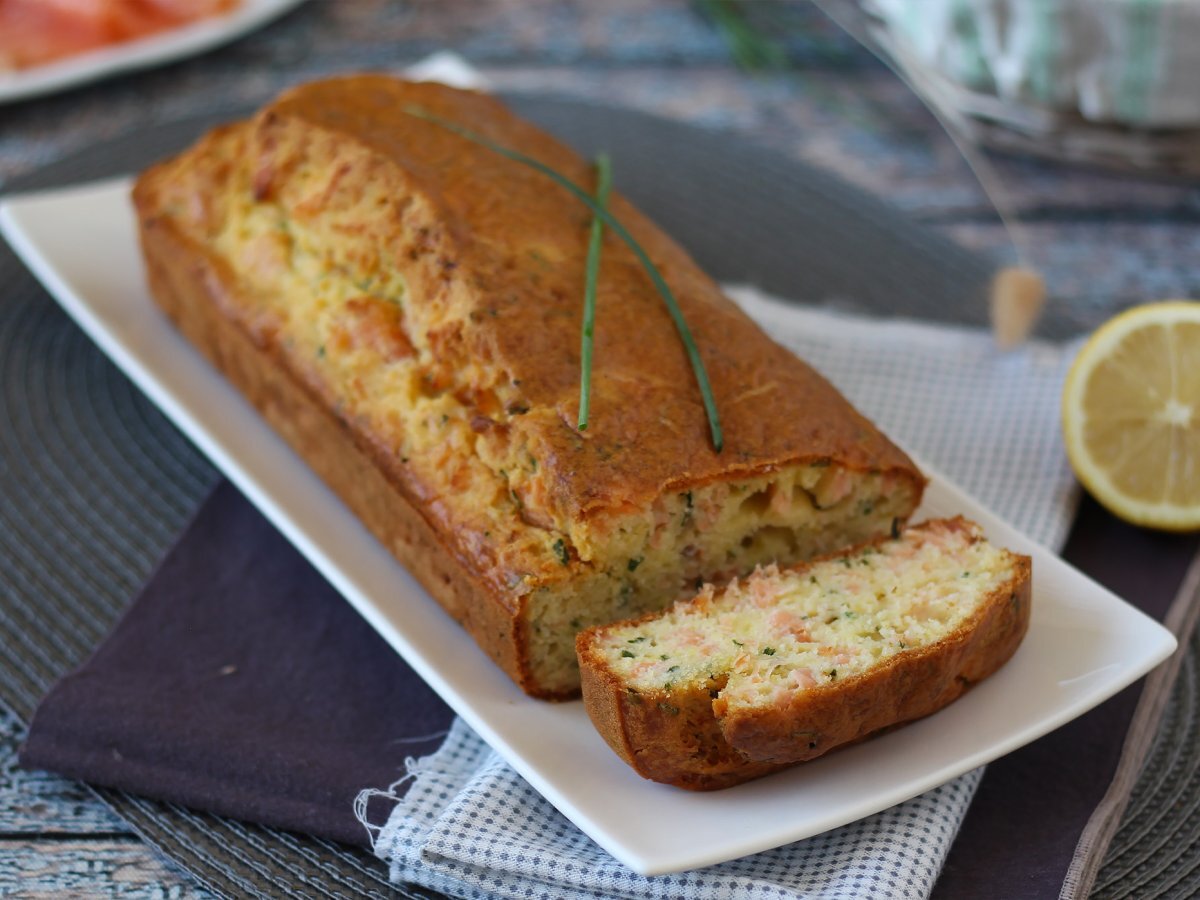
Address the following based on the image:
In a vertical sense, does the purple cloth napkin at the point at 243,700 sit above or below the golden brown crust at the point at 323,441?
below

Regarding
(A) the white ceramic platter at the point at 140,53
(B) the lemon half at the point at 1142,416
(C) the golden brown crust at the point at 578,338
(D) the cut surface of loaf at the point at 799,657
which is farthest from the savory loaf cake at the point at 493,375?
(A) the white ceramic platter at the point at 140,53

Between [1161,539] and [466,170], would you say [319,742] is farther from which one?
[1161,539]

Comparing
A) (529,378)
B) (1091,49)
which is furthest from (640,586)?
(1091,49)

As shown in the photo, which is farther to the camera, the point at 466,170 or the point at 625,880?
the point at 466,170

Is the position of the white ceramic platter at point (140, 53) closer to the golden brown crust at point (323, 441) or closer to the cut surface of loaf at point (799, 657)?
the golden brown crust at point (323, 441)

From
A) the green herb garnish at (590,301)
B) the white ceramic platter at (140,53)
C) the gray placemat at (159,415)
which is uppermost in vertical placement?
the white ceramic platter at (140,53)
